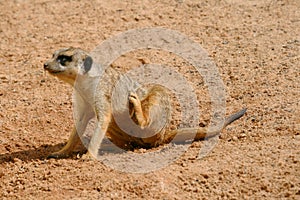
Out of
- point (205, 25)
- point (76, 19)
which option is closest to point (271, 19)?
point (205, 25)

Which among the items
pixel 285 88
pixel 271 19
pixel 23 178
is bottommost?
pixel 23 178

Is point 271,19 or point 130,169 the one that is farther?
point 271,19

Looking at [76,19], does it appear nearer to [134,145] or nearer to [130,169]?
[134,145]

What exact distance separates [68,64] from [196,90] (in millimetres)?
1714

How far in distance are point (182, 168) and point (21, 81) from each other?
2.89 meters

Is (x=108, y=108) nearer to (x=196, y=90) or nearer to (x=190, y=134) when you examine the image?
(x=190, y=134)

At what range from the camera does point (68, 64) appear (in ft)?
15.6

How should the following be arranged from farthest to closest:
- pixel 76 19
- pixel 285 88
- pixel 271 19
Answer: pixel 76 19, pixel 271 19, pixel 285 88

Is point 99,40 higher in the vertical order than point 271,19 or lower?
lower

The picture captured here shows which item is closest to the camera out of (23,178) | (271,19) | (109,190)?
(109,190)

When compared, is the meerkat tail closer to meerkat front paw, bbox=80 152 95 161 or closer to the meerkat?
the meerkat

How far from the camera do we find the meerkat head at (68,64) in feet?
15.5

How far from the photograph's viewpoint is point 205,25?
7.55 meters

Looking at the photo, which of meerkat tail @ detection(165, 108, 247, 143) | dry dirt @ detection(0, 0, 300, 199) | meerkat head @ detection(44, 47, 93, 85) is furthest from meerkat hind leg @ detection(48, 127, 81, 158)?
meerkat tail @ detection(165, 108, 247, 143)
